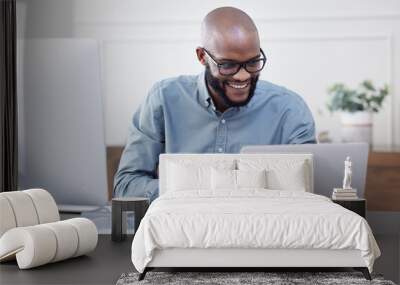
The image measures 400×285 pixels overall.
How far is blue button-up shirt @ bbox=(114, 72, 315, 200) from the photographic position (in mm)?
6770

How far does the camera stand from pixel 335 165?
21.1ft

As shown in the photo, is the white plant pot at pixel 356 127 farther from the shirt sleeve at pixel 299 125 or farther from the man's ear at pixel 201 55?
the man's ear at pixel 201 55

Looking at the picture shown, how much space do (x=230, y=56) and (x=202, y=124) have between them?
0.67m

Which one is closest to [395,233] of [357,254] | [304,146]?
[304,146]

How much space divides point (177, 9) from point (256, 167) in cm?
188

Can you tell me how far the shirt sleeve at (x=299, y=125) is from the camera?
6.79 metres

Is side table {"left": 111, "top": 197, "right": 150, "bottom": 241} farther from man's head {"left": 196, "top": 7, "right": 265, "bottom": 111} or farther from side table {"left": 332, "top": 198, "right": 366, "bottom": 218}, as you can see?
side table {"left": 332, "top": 198, "right": 366, "bottom": 218}

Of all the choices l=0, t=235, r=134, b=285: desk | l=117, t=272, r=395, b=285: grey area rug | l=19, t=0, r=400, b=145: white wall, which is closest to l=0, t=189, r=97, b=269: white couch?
l=0, t=235, r=134, b=285: desk

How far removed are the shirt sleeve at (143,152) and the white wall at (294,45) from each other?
0.13 meters

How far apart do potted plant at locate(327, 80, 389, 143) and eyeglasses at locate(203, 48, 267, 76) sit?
2.42ft

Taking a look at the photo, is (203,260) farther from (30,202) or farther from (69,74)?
(69,74)

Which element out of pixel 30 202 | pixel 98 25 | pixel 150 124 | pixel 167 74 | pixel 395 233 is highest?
pixel 98 25

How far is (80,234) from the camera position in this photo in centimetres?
536

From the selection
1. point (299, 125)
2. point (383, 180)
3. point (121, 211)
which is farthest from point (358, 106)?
point (121, 211)
